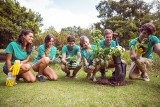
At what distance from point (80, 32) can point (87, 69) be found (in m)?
48.1

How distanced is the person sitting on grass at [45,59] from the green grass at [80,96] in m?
0.66

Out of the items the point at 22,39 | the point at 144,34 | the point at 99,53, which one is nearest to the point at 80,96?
the point at 99,53

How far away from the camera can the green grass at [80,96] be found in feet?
10.3

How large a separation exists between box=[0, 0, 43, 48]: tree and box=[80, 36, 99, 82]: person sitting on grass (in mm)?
10547

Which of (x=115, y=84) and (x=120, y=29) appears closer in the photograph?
(x=115, y=84)

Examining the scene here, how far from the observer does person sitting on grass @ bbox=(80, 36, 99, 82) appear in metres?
4.42

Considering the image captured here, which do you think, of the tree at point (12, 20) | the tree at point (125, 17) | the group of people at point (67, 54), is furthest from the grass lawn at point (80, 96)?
the tree at point (125, 17)

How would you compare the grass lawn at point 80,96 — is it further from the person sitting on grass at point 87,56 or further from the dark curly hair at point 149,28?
the dark curly hair at point 149,28

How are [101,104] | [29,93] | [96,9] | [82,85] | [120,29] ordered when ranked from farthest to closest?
[96,9] < [120,29] < [82,85] < [29,93] < [101,104]

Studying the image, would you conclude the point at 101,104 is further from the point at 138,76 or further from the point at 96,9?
the point at 96,9

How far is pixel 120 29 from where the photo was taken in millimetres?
22453

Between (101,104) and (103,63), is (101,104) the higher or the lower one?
the lower one

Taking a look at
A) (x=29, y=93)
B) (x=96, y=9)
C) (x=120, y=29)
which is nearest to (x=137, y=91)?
(x=29, y=93)

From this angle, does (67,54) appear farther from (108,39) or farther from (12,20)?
(12,20)
